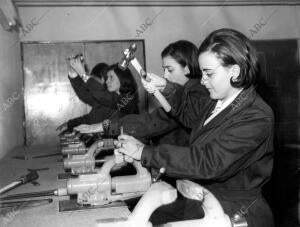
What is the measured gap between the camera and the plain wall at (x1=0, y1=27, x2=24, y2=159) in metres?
3.07

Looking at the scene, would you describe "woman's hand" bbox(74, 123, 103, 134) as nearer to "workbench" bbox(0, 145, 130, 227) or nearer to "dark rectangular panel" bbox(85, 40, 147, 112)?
"workbench" bbox(0, 145, 130, 227)

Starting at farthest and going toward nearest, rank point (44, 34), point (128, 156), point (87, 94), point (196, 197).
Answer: point (44, 34)
point (87, 94)
point (128, 156)
point (196, 197)

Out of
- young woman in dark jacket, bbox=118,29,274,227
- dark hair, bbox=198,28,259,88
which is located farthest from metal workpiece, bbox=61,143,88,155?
dark hair, bbox=198,28,259,88

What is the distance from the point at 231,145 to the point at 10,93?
9.79ft

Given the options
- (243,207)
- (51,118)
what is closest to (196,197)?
(243,207)

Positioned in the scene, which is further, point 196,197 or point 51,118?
point 51,118

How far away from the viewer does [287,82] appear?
4.95 m

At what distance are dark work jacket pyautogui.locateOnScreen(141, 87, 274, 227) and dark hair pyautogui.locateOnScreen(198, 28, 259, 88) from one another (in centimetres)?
7

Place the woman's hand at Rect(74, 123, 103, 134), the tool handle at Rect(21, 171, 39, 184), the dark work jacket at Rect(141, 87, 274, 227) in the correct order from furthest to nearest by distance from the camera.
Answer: the woman's hand at Rect(74, 123, 103, 134)
the tool handle at Rect(21, 171, 39, 184)
the dark work jacket at Rect(141, 87, 274, 227)

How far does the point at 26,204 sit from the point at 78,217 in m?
0.30

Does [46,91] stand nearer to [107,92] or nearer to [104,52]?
[104,52]

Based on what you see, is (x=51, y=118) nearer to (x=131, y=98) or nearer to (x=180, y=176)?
(x=131, y=98)

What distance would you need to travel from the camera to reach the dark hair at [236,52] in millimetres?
1229

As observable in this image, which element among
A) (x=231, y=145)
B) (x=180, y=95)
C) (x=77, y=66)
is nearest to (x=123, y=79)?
(x=77, y=66)
